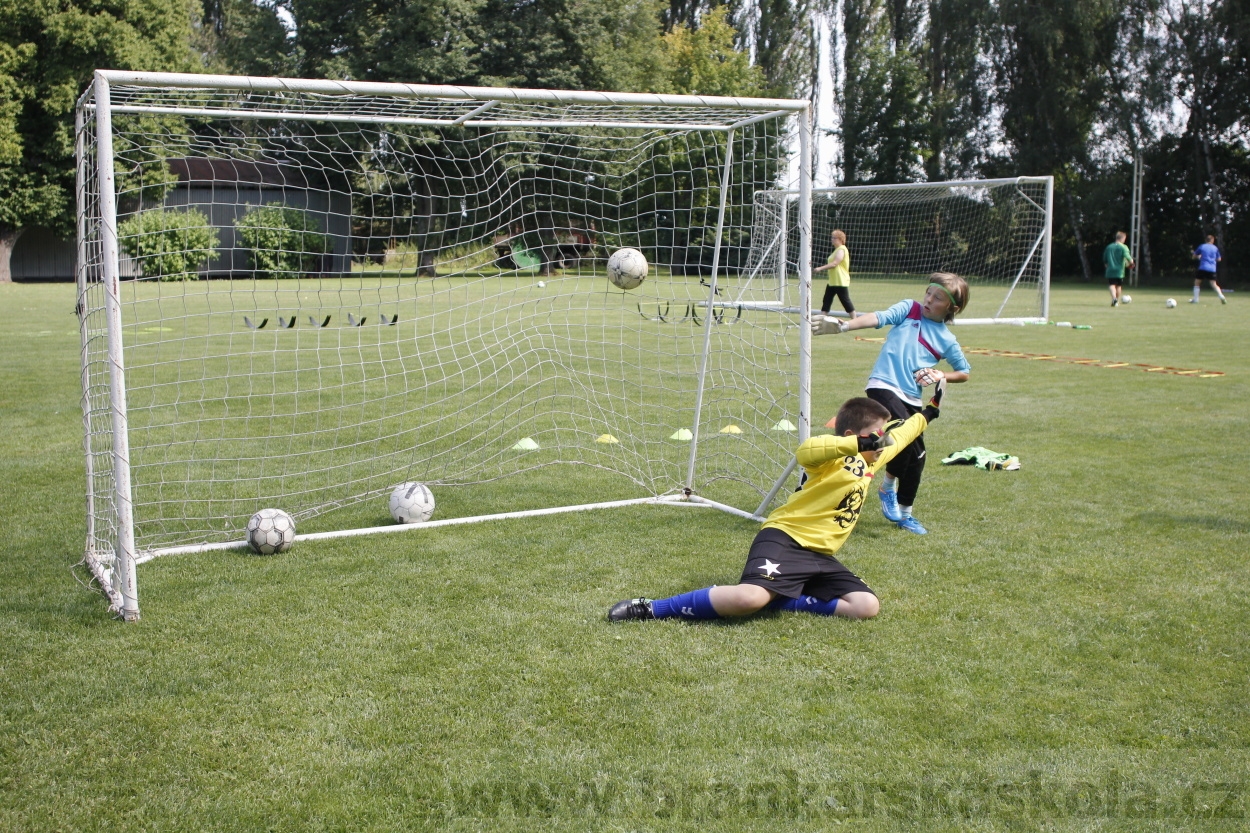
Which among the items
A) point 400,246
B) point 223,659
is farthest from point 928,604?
point 400,246

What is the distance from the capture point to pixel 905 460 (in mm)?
5426

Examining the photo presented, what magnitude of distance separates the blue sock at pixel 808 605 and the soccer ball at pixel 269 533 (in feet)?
8.44

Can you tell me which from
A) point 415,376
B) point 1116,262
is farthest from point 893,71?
point 415,376

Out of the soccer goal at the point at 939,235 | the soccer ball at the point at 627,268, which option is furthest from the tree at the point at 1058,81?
the soccer ball at the point at 627,268

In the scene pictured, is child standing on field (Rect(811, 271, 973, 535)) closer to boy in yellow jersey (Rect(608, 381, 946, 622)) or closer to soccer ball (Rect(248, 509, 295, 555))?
boy in yellow jersey (Rect(608, 381, 946, 622))

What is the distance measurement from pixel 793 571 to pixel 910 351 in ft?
6.39

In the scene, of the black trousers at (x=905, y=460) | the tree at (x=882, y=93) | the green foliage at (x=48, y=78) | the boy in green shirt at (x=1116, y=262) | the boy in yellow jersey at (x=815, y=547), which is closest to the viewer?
the boy in yellow jersey at (x=815, y=547)

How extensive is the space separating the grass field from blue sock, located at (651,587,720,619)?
0.27 ft

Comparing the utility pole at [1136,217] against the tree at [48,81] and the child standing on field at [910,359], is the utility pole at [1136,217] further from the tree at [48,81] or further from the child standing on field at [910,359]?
the tree at [48,81]

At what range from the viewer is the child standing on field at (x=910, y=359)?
17.8 ft

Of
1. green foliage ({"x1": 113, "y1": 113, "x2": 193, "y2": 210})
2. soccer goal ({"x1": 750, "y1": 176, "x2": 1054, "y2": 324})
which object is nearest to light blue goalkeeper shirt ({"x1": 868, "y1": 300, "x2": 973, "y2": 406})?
green foliage ({"x1": 113, "y1": 113, "x2": 193, "y2": 210})

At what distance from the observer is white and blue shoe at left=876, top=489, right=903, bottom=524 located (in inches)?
219

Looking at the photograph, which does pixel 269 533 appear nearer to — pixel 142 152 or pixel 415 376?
pixel 142 152

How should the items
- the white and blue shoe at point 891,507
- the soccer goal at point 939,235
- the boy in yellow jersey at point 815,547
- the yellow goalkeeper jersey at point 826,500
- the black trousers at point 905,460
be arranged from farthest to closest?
the soccer goal at point 939,235 < the white and blue shoe at point 891,507 < the black trousers at point 905,460 < the yellow goalkeeper jersey at point 826,500 < the boy in yellow jersey at point 815,547
